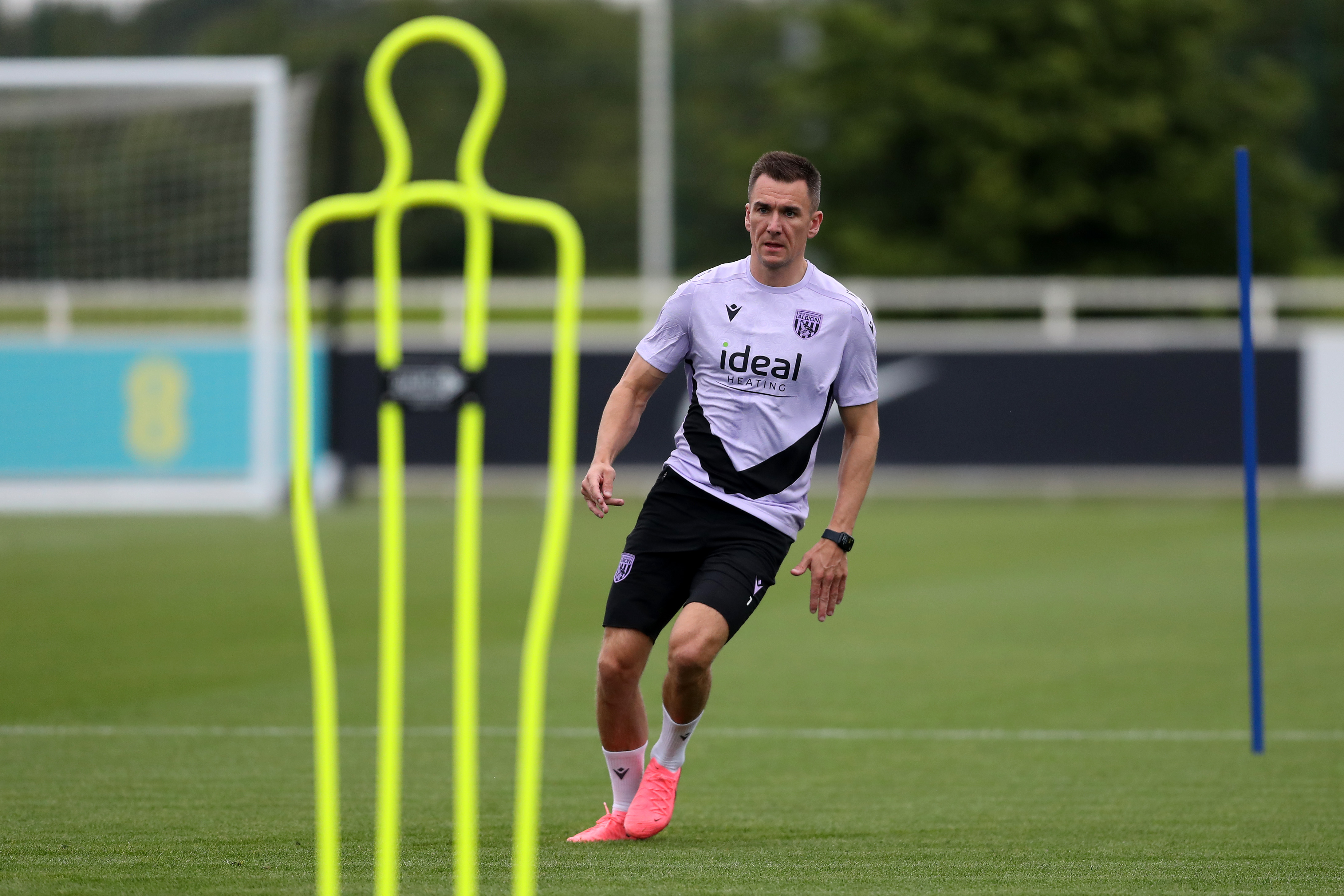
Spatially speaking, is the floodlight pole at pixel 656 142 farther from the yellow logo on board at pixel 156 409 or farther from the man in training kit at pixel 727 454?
the man in training kit at pixel 727 454

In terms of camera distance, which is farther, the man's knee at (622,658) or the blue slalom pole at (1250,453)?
the blue slalom pole at (1250,453)

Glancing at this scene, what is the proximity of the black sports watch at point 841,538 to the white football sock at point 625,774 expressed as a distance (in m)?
0.96

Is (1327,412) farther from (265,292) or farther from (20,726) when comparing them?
(20,726)

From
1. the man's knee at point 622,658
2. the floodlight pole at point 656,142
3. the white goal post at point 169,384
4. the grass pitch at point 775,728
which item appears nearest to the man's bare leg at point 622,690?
the man's knee at point 622,658

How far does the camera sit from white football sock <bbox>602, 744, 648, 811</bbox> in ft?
18.7

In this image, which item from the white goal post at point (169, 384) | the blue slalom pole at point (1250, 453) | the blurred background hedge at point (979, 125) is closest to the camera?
the blue slalom pole at point (1250, 453)

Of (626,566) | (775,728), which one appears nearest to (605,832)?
(626,566)

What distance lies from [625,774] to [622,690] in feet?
1.05

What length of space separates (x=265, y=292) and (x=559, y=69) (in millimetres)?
20181

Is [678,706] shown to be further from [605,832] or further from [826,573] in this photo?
[826,573]

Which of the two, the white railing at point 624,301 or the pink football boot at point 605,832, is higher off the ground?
the white railing at point 624,301

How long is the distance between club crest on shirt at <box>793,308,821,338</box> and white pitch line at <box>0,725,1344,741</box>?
2.70 meters

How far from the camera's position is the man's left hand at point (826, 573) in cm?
527

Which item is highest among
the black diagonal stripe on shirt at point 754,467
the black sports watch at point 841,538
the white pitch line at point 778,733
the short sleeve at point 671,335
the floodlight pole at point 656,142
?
the floodlight pole at point 656,142
